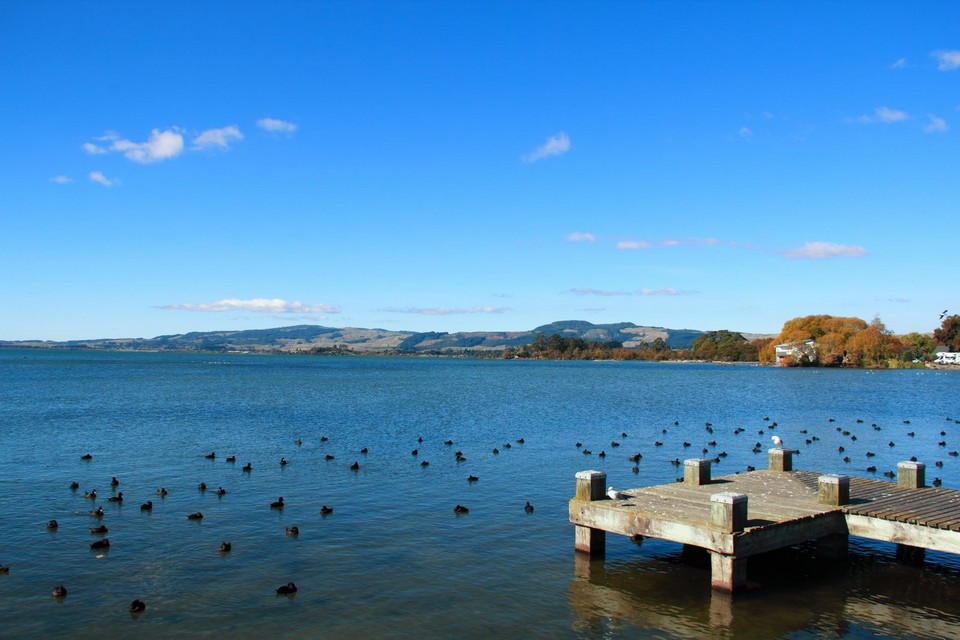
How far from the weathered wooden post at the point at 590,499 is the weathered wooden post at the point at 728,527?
3334mm

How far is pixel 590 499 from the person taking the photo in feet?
68.0

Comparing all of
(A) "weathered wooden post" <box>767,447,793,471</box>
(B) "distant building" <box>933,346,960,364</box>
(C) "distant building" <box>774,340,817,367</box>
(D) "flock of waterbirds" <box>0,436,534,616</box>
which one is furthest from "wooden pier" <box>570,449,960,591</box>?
(B) "distant building" <box>933,346,960,364</box>

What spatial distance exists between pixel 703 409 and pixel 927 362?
517 feet

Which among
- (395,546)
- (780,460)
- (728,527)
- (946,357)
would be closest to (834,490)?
(728,527)

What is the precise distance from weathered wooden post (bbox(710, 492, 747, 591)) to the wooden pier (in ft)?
0.08

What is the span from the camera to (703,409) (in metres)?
71.1

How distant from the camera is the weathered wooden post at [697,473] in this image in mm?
23859

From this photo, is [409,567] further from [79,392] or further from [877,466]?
[79,392]

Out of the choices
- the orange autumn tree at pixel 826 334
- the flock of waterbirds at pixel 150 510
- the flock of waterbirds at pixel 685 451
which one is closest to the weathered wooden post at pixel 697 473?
the flock of waterbirds at pixel 685 451

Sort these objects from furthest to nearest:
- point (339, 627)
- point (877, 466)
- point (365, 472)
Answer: point (877, 466), point (365, 472), point (339, 627)

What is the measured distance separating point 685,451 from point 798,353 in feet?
511

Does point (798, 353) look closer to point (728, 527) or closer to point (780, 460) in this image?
point (780, 460)

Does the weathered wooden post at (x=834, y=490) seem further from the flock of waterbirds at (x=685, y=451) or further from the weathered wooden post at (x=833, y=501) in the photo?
the flock of waterbirds at (x=685, y=451)

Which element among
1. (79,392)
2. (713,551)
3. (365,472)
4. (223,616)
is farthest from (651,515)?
(79,392)
